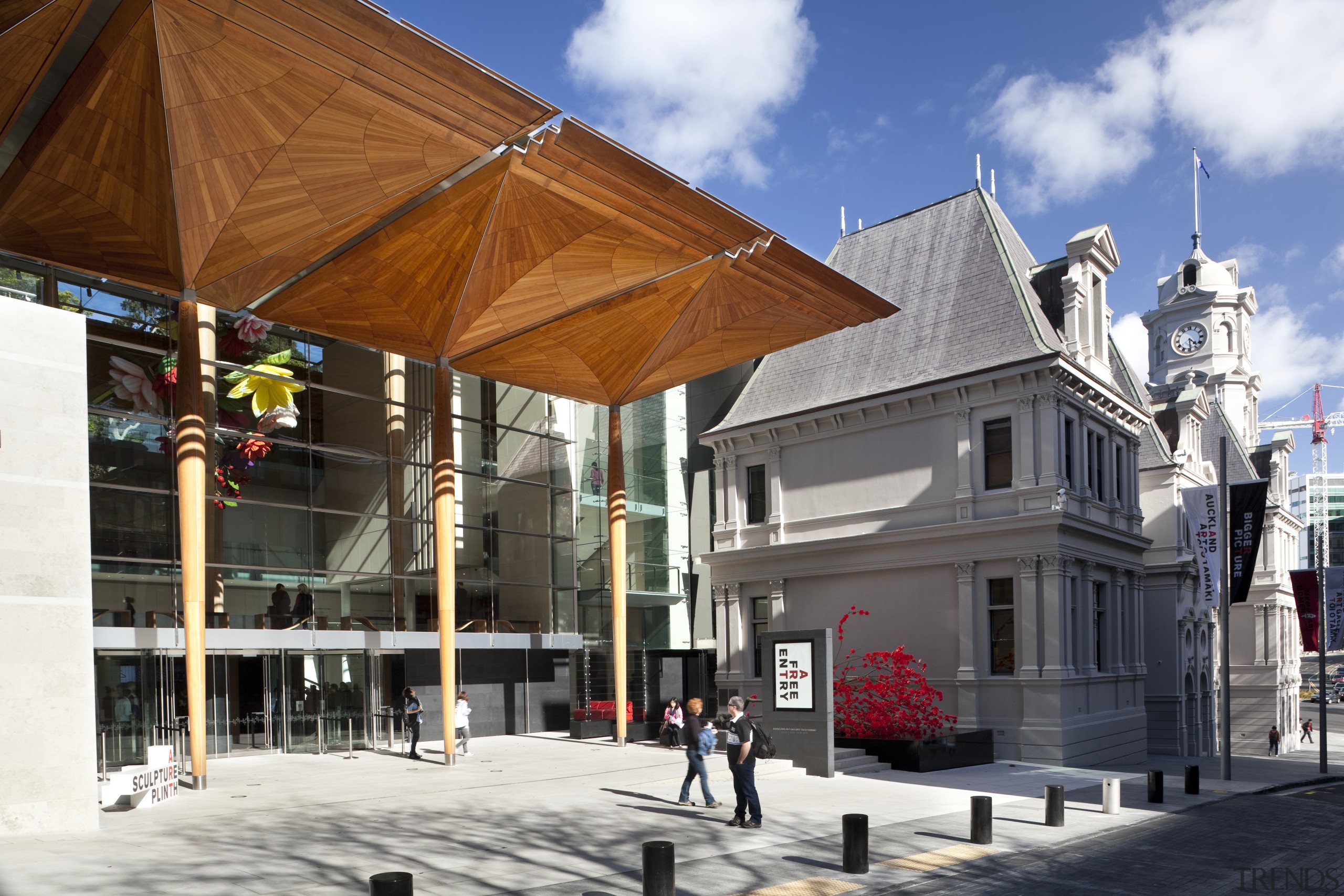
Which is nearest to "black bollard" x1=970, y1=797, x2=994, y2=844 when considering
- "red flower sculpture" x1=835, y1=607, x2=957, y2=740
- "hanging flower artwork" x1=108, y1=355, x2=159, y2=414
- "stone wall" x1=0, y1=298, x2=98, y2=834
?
"red flower sculpture" x1=835, y1=607, x2=957, y2=740

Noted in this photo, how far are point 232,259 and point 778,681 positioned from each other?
46.7ft

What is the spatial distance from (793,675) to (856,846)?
9.99 m

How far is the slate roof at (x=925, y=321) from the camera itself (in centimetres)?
3203

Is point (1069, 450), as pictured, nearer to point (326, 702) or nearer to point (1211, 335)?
point (326, 702)

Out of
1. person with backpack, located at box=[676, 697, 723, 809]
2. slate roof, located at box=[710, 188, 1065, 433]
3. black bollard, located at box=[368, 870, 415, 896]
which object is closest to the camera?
black bollard, located at box=[368, 870, 415, 896]

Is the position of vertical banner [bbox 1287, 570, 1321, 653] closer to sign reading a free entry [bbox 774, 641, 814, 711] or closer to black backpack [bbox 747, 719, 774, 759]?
sign reading a free entry [bbox 774, 641, 814, 711]

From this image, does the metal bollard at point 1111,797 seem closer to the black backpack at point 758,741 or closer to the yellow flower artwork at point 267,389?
the black backpack at point 758,741

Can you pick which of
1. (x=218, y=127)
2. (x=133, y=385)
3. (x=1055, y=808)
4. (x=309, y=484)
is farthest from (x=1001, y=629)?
(x=133, y=385)

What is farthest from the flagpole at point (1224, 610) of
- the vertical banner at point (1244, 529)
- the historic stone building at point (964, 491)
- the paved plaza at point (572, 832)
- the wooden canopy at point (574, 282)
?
the wooden canopy at point (574, 282)

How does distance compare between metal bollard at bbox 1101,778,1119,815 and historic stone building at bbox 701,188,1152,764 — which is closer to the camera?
metal bollard at bbox 1101,778,1119,815

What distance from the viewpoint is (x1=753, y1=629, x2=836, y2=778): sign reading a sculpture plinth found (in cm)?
2259

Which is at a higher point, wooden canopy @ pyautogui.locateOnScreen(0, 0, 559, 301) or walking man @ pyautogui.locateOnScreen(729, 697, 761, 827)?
wooden canopy @ pyautogui.locateOnScreen(0, 0, 559, 301)

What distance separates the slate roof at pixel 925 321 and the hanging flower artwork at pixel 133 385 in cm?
1855

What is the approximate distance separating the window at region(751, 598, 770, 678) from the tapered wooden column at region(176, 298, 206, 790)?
2004cm
